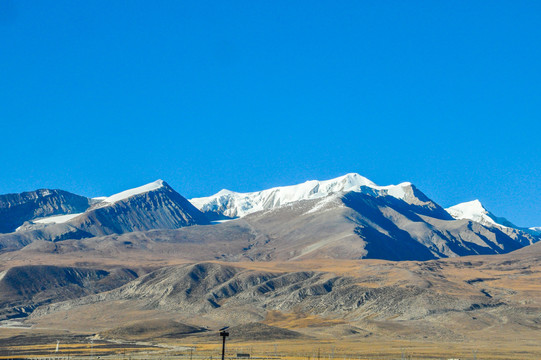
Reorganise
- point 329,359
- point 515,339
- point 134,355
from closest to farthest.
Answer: point 329,359 → point 134,355 → point 515,339

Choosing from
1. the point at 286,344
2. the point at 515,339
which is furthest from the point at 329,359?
the point at 515,339

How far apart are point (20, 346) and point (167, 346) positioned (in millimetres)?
34960

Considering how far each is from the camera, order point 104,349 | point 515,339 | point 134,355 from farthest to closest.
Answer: point 515,339 → point 104,349 → point 134,355

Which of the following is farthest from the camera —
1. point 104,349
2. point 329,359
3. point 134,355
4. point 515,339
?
point 515,339

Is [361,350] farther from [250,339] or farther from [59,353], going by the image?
[59,353]

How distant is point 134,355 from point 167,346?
26.7 meters

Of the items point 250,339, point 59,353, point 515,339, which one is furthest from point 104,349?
point 515,339

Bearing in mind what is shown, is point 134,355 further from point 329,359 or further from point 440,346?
point 440,346

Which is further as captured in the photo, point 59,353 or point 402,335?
point 402,335

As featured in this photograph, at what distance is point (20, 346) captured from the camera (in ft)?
600

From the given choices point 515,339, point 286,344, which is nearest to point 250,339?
point 286,344

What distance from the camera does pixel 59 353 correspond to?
16125 cm

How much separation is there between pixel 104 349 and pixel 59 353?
13.2m

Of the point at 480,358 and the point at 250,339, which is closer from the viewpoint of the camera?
the point at 480,358
